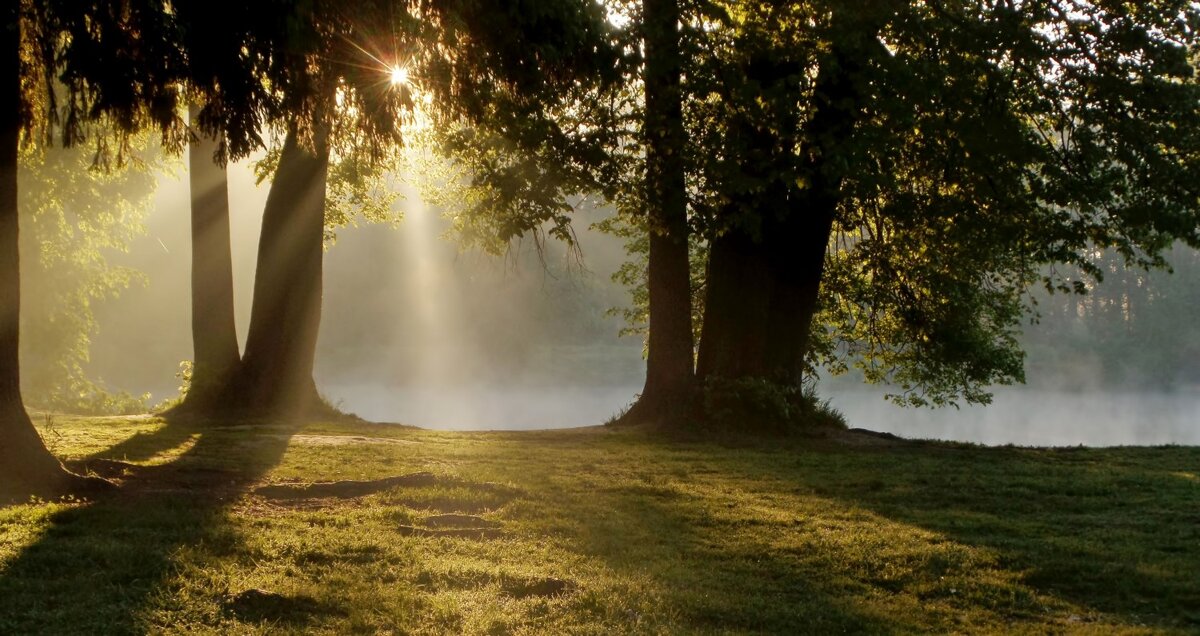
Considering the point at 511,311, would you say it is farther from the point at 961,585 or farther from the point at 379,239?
the point at 961,585

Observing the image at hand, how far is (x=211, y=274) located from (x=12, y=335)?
8488mm

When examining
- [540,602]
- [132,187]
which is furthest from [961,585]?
[132,187]

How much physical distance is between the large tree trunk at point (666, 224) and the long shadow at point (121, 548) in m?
6.43

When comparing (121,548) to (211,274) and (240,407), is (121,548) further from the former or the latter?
(211,274)

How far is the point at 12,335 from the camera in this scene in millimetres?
8219

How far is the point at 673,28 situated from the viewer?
1287cm

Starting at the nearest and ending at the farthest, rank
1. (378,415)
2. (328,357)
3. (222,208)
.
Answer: (222,208), (378,415), (328,357)

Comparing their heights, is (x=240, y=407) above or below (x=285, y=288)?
below

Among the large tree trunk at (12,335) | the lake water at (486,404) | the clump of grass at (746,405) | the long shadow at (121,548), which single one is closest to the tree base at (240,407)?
the long shadow at (121,548)

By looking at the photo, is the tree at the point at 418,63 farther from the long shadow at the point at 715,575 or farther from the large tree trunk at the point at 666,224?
the long shadow at the point at 715,575

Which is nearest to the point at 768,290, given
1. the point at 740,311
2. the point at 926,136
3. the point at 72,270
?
the point at 740,311

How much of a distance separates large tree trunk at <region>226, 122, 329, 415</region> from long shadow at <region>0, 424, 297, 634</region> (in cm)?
587

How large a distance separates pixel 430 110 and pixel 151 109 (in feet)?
9.06

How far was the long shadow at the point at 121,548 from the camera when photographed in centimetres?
513
